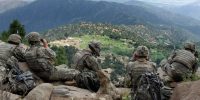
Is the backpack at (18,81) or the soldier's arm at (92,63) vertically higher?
the soldier's arm at (92,63)

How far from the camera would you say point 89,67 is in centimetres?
1619

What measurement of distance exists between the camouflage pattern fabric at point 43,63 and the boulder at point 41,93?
5.41ft

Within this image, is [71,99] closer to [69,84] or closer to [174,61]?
[69,84]

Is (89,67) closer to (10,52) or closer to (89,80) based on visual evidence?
(89,80)

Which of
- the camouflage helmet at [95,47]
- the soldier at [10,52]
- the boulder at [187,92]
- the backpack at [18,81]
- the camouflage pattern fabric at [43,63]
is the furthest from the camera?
the soldier at [10,52]

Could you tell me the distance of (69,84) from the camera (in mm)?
16859

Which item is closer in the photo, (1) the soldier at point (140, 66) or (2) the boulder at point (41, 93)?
(2) the boulder at point (41, 93)

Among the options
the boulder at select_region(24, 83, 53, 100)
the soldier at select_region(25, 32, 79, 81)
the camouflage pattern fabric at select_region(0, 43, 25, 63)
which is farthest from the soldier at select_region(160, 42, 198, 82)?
the camouflage pattern fabric at select_region(0, 43, 25, 63)

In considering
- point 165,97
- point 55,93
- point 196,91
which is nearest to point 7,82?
point 55,93

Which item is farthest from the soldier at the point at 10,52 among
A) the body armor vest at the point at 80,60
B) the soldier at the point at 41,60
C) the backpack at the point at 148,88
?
the backpack at the point at 148,88

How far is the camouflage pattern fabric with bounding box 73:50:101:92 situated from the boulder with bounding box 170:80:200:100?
296 centimetres

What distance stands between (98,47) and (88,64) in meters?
0.76

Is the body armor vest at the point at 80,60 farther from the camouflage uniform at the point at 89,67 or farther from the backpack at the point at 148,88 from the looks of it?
the backpack at the point at 148,88

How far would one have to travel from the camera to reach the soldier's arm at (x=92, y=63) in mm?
16016
